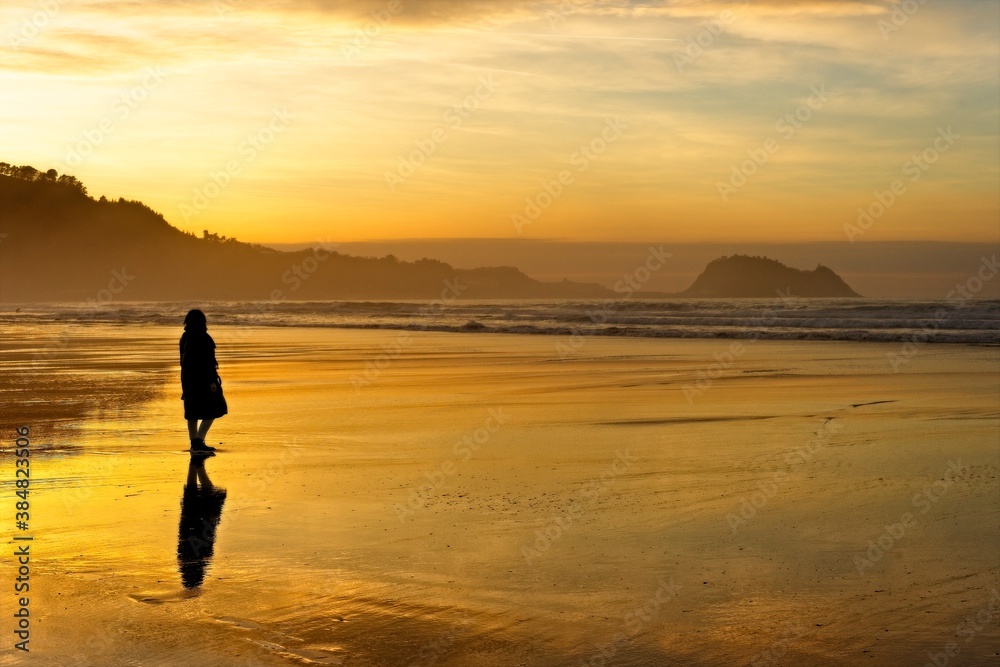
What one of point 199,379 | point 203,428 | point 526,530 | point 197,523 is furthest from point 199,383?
point 526,530

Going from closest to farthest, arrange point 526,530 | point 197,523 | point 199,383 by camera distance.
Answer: point 526,530, point 197,523, point 199,383

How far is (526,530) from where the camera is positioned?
24.2ft

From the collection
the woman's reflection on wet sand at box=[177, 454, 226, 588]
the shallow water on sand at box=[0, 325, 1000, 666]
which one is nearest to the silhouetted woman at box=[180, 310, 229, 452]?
the shallow water on sand at box=[0, 325, 1000, 666]

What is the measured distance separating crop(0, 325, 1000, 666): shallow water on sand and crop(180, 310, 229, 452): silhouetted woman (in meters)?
0.37

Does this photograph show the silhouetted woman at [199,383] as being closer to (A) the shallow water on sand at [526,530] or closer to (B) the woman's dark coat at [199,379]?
(B) the woman's dark coat at [199,379]

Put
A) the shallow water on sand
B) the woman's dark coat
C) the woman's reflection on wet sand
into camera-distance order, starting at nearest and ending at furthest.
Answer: the shallow water on sand, the woman's reflection on wet sand, the woman's dark coat

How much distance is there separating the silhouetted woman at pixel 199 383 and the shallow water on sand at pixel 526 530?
37 cm

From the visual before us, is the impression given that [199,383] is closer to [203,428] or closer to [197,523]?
[203,428]

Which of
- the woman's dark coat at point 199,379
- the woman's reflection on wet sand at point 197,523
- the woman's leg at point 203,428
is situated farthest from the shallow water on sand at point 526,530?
the woman's dark coat at point 199,379

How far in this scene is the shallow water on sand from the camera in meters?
5.21

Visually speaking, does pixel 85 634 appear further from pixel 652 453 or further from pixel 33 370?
pixel 33 370

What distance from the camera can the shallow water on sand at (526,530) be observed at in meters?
5.21

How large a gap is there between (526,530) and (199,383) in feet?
18.5

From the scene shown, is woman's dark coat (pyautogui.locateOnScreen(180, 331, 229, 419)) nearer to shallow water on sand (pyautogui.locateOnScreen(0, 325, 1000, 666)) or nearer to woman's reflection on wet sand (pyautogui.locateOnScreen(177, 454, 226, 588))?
shallow water on sand (pyautogui.locateOnScreen(0, 325, 1000, 666))
